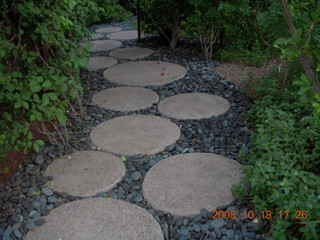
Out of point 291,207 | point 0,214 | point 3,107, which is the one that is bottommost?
point 0,214

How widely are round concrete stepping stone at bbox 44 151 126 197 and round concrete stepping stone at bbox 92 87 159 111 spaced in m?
0.77

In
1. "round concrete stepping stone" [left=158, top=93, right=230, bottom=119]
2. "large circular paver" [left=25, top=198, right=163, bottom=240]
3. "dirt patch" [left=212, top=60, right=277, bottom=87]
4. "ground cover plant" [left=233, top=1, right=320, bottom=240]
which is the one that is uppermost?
"ground cover plant" [left=233, top=1, right=320, bottom=240]

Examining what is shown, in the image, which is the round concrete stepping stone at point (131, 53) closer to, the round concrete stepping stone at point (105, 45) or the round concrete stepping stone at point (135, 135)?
the round concrete stepping stone at point (105, 45)

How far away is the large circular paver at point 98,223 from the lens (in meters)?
1.51

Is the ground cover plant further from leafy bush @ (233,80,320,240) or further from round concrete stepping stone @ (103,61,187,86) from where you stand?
round concrete stepping stone @ (103,61,187,86)

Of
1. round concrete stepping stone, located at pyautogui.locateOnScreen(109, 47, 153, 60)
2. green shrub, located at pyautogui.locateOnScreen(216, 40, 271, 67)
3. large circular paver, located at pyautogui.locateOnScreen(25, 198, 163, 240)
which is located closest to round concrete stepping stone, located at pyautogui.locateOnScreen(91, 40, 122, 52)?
round concrete stepping stone, located at pyautogui.locateOnScreen(109, 47, 153, 60)

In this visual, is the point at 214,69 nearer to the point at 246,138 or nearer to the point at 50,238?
the point at 246,138

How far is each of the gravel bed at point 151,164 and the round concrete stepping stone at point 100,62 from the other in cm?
47

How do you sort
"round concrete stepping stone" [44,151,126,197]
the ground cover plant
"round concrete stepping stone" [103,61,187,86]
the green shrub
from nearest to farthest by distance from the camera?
1. the ground cover plant
2. "round concrete stepping stone" [44,151,126,197]
3. "round concrete stepping stone" [103,61,187,86]
4. the green shrub

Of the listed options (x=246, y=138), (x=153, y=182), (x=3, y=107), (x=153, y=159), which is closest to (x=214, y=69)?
(x=246, y=138)

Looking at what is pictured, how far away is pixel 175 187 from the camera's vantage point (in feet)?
5.98

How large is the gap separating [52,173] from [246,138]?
A: 1352 mm

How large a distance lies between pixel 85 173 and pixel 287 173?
1.16m
